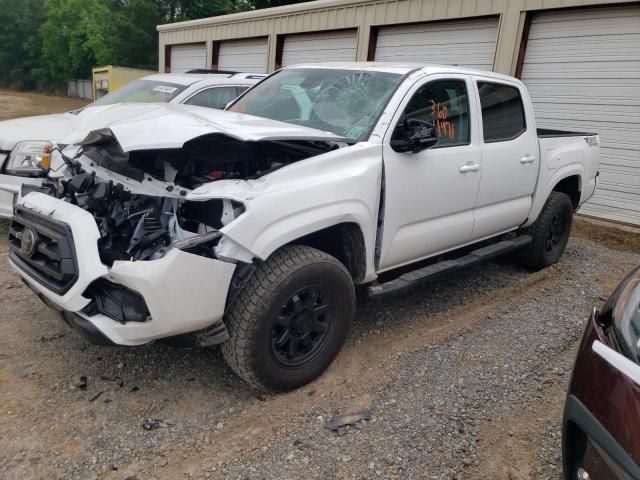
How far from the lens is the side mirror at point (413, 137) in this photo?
3.46 metres

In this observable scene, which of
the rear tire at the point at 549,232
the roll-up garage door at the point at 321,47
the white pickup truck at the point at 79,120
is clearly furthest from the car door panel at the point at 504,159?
the roll-up garage door at the point at 321,47

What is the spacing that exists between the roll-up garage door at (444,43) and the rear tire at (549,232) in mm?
4538

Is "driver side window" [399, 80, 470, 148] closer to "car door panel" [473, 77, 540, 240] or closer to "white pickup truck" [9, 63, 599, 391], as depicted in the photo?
"white pickup truck" [9, 63, 599, 391]

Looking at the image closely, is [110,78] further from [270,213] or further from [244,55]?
[270,213]

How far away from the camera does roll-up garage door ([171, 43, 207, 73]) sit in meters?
16.7

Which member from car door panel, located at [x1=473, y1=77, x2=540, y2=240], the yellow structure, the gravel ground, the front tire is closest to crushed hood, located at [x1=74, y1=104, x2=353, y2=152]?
the front tire

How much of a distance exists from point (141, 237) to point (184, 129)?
633 millimetres

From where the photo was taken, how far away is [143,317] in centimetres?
263

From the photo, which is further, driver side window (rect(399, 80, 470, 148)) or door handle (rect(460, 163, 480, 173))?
door handle (rect(460, 163, 480, 173))

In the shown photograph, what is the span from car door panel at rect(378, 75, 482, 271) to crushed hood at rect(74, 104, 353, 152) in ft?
1.73

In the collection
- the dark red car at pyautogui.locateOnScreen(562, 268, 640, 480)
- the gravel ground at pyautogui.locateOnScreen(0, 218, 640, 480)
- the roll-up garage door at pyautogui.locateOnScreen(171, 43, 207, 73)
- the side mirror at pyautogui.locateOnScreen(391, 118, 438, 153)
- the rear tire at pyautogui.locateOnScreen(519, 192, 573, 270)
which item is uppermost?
the roll-up garage door at pyautogui.locateOnScreen(171, 43, 207, 73)

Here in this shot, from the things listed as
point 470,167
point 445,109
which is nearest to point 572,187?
point 470,167

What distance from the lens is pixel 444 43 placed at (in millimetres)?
9938

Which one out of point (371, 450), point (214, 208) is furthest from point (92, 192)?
point (371, 450)
